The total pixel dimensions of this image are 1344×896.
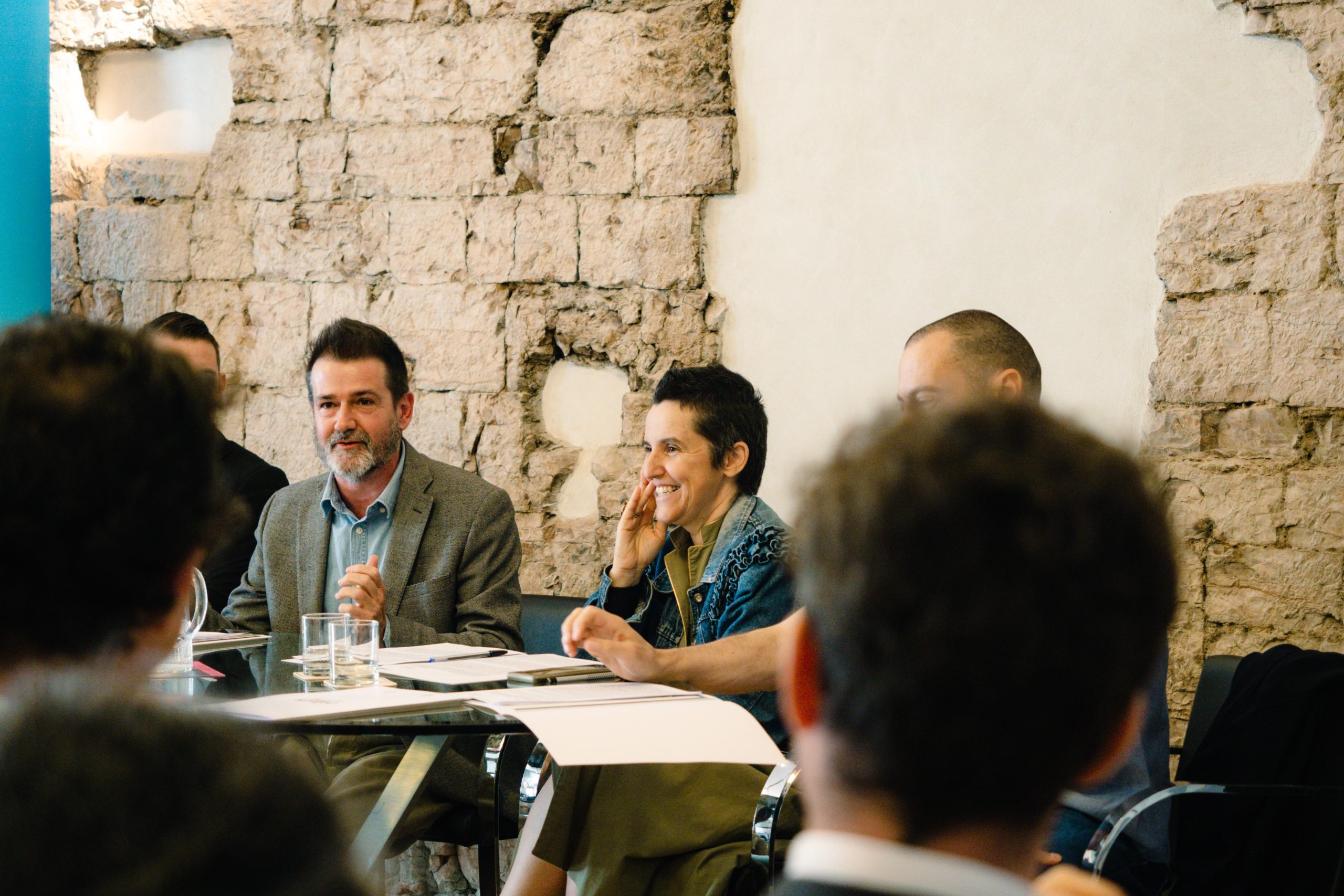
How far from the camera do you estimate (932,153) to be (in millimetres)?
3666

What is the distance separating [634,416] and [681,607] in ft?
4.30

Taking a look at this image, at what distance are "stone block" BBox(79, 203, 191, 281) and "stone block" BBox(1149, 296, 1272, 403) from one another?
335 cm

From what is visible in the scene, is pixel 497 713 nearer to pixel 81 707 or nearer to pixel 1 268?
pixel 81 707

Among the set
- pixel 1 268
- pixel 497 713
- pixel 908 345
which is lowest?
pixel 497 713

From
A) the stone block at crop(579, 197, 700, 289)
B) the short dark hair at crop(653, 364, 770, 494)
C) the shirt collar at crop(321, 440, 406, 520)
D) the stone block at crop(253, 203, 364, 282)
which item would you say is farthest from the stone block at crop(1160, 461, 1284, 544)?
the stone block at crop(253, 203, 364, 282)

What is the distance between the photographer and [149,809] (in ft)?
1.30

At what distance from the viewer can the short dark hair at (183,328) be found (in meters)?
4.11

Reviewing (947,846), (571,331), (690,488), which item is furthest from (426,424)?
(947,846)

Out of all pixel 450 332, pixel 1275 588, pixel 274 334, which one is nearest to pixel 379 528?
pixel 450 332

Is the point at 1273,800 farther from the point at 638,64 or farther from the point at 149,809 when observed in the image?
the point at 638,64

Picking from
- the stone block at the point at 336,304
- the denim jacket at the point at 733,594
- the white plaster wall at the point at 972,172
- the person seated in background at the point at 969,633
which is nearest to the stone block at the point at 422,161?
the stone block at the point at 336,304

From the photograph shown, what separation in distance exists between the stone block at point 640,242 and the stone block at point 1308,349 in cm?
169

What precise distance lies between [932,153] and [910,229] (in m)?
0.23

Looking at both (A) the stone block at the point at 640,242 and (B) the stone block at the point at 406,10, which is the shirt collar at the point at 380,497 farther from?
(B) the stone block at the point at 406,10
